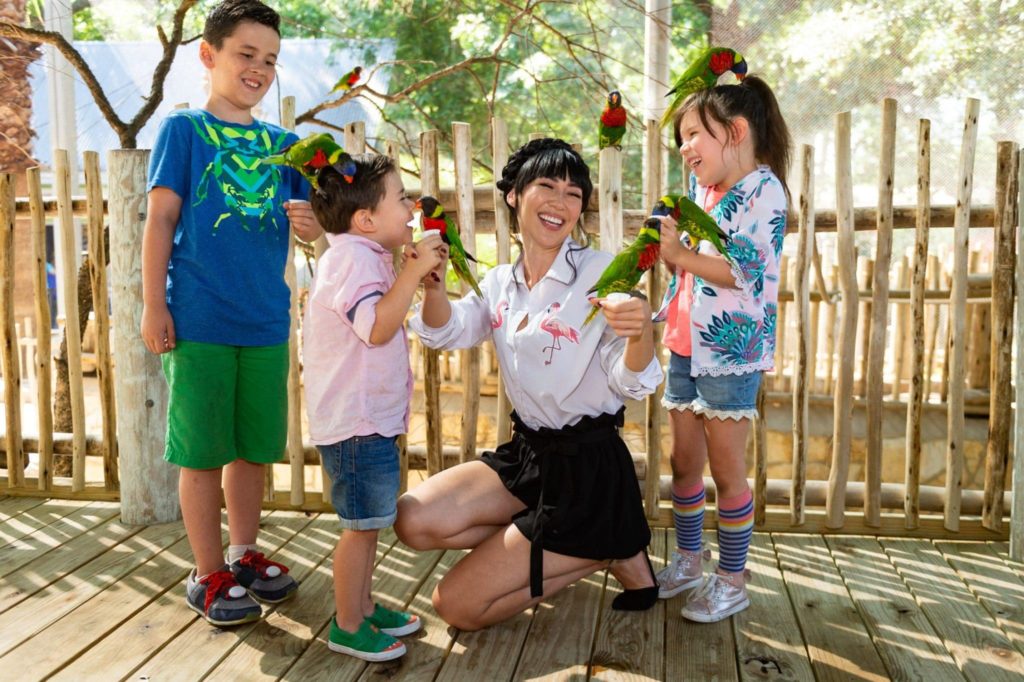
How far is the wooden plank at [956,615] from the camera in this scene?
241 centimetres

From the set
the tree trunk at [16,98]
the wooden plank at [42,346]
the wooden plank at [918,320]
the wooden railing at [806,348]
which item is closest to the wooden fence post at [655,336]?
the wooden railing at [806,348]

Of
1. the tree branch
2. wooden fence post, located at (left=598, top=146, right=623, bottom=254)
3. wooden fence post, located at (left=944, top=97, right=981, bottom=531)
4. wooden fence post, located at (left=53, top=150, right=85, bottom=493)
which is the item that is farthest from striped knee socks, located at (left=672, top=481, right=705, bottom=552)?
the tree branch

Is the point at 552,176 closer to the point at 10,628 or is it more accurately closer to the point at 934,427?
the point at 10,628

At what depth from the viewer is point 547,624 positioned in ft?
8.55

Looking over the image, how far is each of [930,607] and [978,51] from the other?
951 cm

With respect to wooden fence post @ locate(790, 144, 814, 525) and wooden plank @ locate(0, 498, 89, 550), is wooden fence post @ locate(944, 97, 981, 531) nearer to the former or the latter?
wooden fence post @ locate(790, 144, 814, 525)

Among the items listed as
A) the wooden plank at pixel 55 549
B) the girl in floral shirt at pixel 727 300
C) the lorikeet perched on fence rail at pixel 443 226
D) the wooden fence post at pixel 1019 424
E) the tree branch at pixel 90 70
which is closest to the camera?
the lorikeet perched on fence rail at pixel 443 226

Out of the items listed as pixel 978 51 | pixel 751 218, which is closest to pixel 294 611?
pixel 751 218

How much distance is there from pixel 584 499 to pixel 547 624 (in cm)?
38

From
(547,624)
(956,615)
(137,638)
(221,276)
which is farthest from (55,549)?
(956,615)

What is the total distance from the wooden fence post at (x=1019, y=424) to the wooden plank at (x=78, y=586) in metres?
2.95

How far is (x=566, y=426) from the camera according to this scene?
2590mm

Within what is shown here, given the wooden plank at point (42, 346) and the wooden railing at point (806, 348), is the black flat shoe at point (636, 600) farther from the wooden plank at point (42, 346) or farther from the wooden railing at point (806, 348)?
the wooden plank at point (42, 346)

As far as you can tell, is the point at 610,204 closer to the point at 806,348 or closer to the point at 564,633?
the point at 806,348
